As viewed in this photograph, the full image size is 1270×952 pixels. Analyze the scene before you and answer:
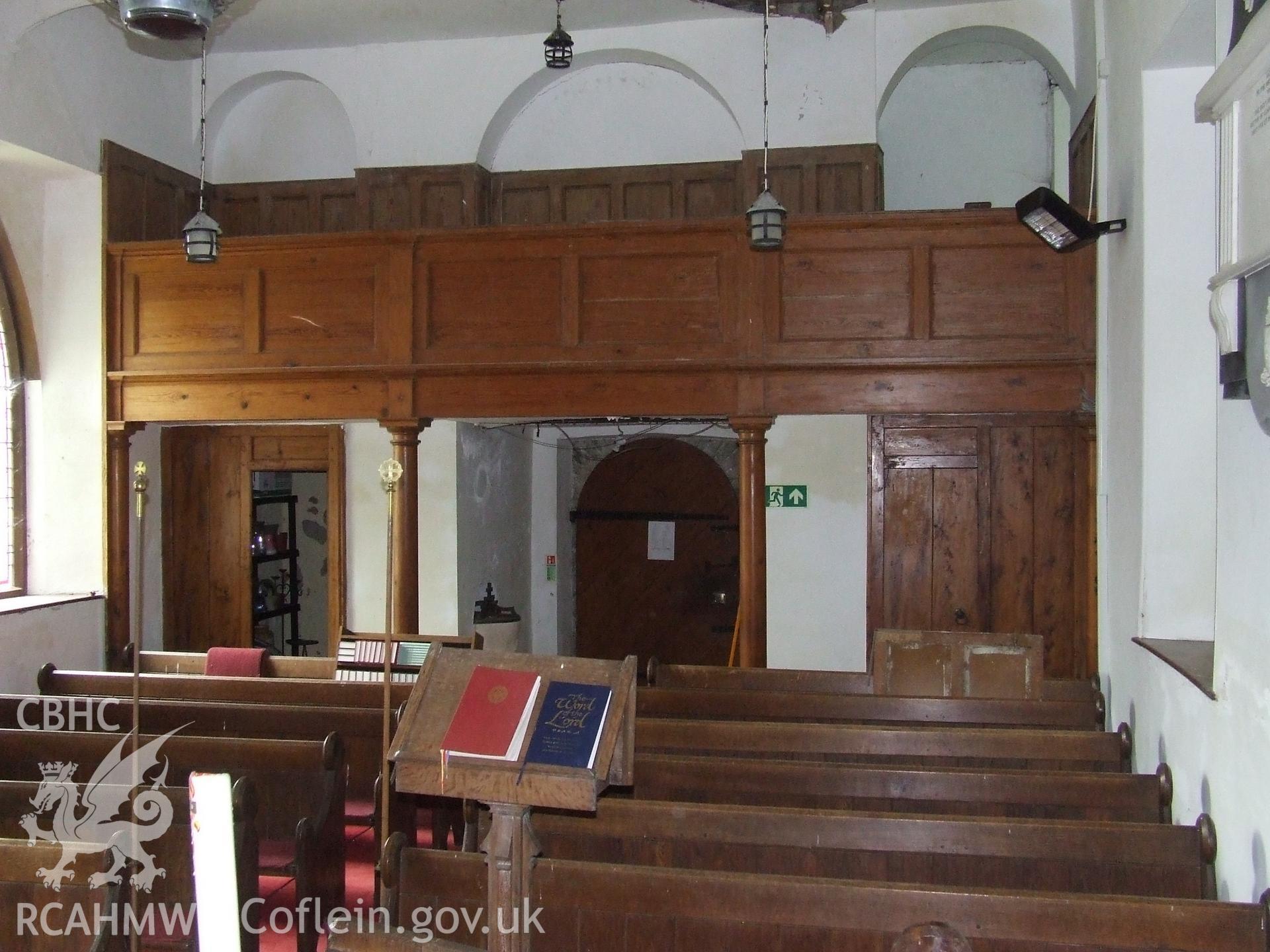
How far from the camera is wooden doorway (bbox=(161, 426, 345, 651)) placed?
8.57 meters

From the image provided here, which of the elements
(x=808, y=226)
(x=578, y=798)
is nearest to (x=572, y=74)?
(x=808, y=226)

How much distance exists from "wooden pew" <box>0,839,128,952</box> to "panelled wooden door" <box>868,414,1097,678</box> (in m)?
5.44

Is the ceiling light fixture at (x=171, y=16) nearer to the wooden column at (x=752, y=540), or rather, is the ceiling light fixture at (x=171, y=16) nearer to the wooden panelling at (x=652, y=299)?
the wooden panelling at (x=652, y=299)

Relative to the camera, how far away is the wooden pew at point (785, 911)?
294 centimetres

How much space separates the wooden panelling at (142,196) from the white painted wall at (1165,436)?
595 cm

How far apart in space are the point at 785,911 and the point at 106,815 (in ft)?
8.46

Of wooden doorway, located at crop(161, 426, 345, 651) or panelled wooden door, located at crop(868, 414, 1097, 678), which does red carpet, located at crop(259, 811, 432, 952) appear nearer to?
wooden doorway, located at crop(161, 426, 345, 651)

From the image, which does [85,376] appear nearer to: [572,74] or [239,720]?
[239,720]

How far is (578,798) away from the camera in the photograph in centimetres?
267

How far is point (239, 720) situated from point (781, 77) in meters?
5.23

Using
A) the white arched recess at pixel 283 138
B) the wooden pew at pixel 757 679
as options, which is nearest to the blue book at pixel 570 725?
the wooden pew at pixel 757 679

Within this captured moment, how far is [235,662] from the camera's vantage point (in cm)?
693

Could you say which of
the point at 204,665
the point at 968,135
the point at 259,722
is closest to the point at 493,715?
the point at 259,722

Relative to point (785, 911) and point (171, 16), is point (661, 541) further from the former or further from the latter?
point (785, 911)
